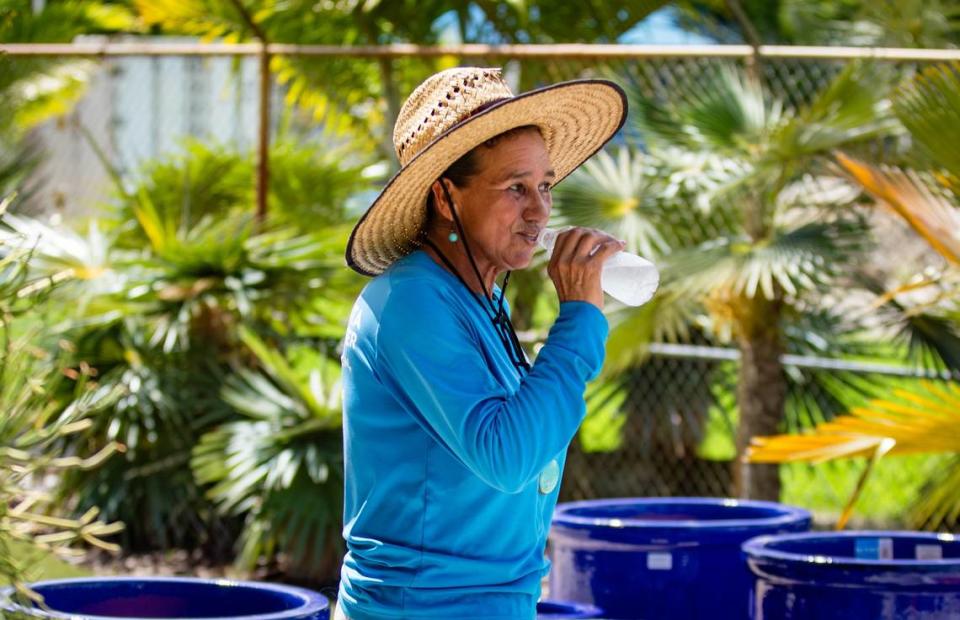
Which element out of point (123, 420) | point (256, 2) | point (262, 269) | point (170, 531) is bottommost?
point (170, 531)

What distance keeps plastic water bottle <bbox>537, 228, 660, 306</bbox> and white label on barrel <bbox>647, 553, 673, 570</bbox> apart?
4.84 feet

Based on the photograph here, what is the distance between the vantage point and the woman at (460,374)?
82.1 inches

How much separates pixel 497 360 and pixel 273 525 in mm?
3973

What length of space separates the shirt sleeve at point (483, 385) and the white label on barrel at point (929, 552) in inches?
73.2

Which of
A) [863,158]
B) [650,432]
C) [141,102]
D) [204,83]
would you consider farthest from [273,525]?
[141,102]

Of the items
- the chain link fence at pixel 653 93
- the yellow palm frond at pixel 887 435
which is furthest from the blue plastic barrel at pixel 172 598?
the chain link fence at pixel 653 93

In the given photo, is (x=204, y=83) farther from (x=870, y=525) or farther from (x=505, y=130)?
(x=505, y=130)

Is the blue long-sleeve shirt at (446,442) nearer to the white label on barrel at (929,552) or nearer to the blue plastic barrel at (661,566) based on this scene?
the blue plastic barrel at (661,566)

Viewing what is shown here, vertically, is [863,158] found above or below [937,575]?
above

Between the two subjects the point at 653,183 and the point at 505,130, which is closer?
the point at 505,130

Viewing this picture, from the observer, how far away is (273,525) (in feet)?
19.8

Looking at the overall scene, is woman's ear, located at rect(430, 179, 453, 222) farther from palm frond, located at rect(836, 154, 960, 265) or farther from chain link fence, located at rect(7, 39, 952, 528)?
chain link fence, located at rect(7, 39, 952, 528)

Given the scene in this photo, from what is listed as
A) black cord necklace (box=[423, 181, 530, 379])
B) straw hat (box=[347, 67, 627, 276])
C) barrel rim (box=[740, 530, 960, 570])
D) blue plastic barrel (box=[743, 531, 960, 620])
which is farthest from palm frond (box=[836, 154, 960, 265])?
black cord necklace (box=[423, 181, 530, 379])

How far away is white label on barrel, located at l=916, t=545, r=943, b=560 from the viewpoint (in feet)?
12.1
